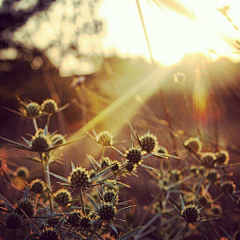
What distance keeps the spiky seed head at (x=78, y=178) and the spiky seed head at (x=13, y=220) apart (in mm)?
211

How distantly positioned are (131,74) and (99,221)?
4.10 metres

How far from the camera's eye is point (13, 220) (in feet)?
2.55

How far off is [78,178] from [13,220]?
0.25 metres

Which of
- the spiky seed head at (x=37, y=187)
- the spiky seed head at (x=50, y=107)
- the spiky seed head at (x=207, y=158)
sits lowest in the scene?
the spiky seed head at (x=207, y=158)

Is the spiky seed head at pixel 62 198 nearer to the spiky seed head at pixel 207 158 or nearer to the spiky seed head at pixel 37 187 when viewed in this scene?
the spiky seed head at pixel 37 187

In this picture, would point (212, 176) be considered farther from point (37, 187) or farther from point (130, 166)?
point (37, 187)

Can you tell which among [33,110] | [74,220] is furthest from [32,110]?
[74,220]

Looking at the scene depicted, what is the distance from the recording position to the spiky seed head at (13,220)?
756mm

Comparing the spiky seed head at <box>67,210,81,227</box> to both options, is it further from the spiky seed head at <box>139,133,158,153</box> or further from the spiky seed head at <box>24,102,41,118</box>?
the spiky seed head at <box>24,102,41,118</box>

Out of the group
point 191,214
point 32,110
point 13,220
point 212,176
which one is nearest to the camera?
point 13,220

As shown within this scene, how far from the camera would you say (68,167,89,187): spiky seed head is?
0.85 m

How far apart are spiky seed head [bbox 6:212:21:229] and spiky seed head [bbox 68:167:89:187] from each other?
8.3 inches

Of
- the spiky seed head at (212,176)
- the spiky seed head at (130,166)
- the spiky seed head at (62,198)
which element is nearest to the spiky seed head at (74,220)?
the spiky seed head at (62,198)

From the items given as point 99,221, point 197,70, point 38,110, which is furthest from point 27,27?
point 99,221
